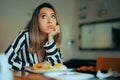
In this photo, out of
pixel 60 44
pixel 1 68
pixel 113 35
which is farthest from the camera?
pixel 60 44

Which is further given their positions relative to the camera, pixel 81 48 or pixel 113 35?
pixel 81 48

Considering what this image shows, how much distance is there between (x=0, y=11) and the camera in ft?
5.91

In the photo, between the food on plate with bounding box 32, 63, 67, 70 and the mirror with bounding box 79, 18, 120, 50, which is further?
the mirror with bounding box 79, 18, 120, 50

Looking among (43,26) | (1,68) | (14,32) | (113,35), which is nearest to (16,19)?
(14,32)

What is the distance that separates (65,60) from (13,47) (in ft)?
1.49

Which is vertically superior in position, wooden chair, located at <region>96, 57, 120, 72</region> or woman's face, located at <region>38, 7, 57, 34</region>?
woman's face, located at <region>38, 7, 57, 34</region>

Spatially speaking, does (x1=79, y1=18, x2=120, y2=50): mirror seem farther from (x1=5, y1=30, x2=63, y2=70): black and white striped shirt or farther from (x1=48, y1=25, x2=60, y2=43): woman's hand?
(x1=5, y1=30, x2=63, y2=70): black and white striped shirt

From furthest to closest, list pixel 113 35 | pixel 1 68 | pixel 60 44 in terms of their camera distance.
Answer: pixel 60 44 < pixel 113 35 < pixel 1 68

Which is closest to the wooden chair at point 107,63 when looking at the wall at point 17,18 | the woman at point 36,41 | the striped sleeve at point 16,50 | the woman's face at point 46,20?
the wall at point 17,18

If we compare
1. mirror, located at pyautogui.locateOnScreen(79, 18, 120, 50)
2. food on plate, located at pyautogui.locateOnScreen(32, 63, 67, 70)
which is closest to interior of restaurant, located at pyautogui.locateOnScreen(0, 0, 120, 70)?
mirror, located at pyautogui.locateOnScreen(79, 18, 120, 50)

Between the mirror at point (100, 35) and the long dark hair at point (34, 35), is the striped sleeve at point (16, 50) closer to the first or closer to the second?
the long dark hair at point (34, 35)

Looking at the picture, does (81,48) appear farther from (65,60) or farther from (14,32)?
(14,32)

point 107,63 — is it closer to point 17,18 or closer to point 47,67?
point 47,67

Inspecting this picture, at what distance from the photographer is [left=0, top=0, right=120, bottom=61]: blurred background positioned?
5.79 feet
